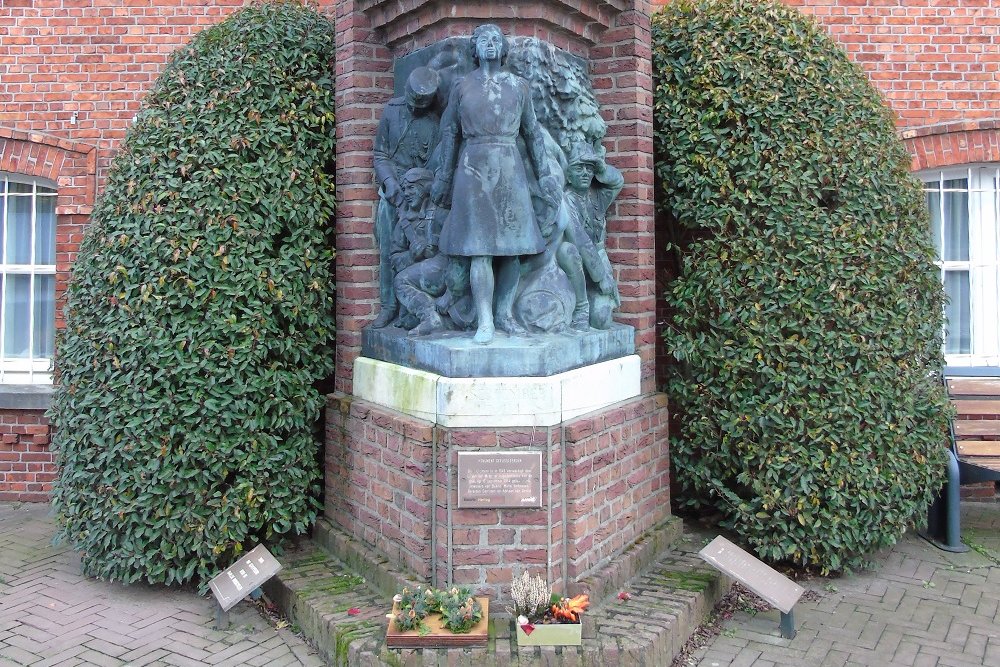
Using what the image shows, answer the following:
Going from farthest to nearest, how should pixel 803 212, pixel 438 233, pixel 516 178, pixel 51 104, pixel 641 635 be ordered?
pixel 51 104, pixel 803 212, pixel 438 233, pixel 516 178, pixel 641 635

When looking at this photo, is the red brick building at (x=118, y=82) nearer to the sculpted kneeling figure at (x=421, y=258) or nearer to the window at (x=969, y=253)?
the window at (x=969, y=253)

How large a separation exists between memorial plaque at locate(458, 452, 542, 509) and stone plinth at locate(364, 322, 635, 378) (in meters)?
0.40

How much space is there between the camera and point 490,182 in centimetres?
399

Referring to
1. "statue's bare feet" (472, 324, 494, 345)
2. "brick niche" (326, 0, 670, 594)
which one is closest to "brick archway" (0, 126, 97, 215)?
"brick niche" (326, 0, 670, 594)

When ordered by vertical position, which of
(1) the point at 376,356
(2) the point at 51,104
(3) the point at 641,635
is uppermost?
(2) the point at 51,104

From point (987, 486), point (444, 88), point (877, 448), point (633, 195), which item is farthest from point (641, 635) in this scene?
point (987, 486)

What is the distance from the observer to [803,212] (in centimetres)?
466

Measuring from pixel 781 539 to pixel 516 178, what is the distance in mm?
2602

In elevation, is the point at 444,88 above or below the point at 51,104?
below

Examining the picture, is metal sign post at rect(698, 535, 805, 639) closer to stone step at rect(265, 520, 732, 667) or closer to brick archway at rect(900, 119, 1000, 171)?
stone step at rect(265, 520, 732, 667)

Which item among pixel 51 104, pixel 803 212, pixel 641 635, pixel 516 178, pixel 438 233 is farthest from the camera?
pixel 51 104

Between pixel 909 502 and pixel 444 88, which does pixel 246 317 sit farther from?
pixel 909 502

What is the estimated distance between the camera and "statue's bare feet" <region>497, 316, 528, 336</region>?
160 inches

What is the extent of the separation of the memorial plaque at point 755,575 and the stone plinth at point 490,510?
0.50 m
